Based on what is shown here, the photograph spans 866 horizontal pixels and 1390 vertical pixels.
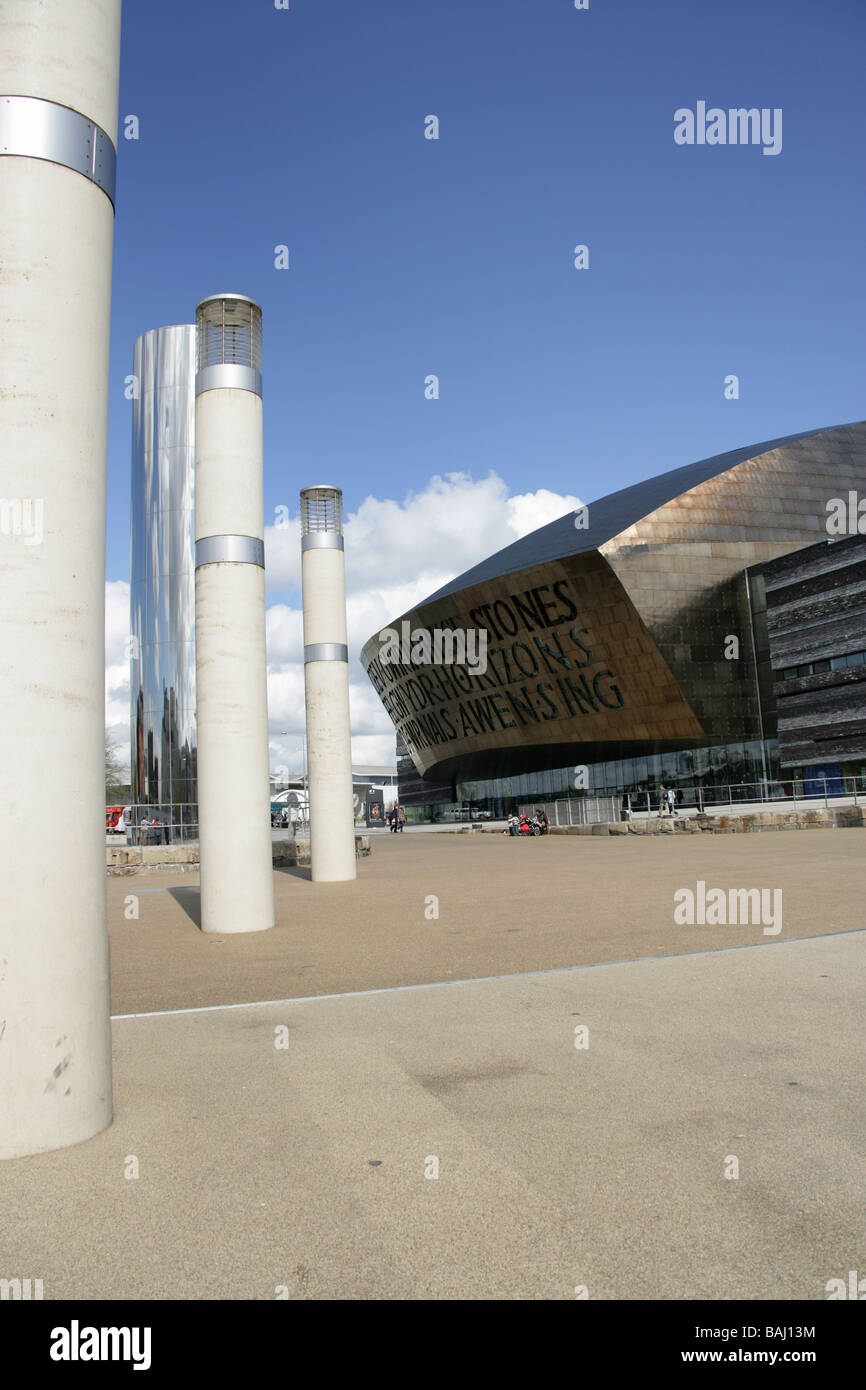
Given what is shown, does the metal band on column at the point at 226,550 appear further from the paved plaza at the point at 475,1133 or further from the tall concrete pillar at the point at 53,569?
the tall concrete pillar at the point at 53,569

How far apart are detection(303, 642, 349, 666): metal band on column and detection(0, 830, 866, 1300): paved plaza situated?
1202 cm

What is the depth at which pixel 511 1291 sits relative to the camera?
2.75 meters

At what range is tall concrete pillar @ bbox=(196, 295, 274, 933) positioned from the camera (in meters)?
12.1

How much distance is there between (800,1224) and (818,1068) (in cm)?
189

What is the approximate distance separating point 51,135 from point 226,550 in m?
8.10

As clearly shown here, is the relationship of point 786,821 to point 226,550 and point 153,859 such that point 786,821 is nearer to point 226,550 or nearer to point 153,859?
point 153,859

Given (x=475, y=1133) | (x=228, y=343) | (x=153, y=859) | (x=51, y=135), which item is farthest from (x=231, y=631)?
(x=153, y=859)

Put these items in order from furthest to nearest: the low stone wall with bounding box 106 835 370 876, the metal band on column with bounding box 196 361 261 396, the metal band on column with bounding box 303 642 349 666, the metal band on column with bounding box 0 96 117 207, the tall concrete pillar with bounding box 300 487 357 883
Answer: the low stone wall with bounding box 106 835 370 876
the metal band on column with bounding box 303 642 349 666
the tall concrete pillar with bounding box 300 487 357 883
the metal band on column with bounding box 196 361 261 396
the metal band on column with bounding box 0 96 117 207

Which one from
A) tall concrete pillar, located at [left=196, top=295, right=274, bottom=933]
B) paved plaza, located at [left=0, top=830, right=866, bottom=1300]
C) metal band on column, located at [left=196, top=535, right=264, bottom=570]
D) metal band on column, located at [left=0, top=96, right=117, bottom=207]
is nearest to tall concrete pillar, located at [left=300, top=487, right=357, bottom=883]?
tall concrete pillar, located at [left=196, top=295, right=274, bottom=933]

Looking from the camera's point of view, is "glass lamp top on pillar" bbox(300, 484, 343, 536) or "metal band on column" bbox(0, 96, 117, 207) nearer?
"metal band on column" bbox(0, 96, 117, 207)

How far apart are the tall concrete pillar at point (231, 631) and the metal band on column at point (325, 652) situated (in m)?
7.71

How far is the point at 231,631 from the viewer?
1238 cm

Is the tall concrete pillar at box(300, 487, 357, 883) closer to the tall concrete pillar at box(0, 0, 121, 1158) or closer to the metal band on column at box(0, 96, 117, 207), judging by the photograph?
the tall concrete pillar at box(0, 0, 121, 1158)
